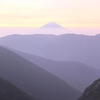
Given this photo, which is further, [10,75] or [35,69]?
[35,69]

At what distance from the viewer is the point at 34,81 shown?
131000 millimetres

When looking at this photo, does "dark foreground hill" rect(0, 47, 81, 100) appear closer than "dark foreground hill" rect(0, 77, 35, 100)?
No

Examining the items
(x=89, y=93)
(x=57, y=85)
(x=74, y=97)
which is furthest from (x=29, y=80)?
(x=89, y=93)

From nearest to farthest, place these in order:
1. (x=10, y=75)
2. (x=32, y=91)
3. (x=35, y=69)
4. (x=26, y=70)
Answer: (x=32, y=91), (x=10, y=75), (x=26, y=70), (x=35, y=69)

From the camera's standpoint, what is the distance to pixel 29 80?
424ft

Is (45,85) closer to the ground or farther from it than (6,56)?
closer to the ground

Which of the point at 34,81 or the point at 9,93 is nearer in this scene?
the point at 9,93

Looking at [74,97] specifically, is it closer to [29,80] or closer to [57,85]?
[57,85]

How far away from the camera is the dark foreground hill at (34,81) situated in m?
116

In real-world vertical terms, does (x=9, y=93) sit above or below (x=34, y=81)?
below

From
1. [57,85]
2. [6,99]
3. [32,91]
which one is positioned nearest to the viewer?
[6,99]

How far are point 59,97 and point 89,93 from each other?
58377 mm

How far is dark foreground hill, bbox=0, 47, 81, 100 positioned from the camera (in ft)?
380

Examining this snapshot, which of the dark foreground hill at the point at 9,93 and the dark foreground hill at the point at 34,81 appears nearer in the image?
the dark foreground hill at the point at 9,93
